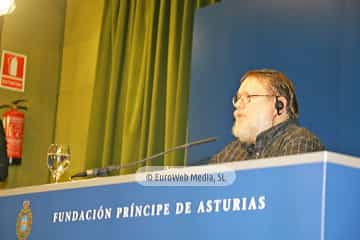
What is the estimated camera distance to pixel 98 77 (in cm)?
412

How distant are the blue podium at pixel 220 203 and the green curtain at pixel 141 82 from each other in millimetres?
1648

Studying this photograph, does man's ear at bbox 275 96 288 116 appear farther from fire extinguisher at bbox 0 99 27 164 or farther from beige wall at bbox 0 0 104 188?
fire extinguisher at bbox 0 99 27 164

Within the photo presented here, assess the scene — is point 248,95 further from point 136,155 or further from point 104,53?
point 104,53

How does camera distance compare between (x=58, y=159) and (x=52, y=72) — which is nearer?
(x=58, y=159)

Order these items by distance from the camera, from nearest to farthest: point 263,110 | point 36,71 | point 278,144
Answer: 1. point 278,144
2. point 263,110
3. point 36,71

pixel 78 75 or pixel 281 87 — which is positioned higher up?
pixel 78 75

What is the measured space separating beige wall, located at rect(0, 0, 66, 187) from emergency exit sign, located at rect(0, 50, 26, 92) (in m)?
0.03

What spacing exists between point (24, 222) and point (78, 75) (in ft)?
8.44

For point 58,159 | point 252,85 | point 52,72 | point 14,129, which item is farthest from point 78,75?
point 252,85

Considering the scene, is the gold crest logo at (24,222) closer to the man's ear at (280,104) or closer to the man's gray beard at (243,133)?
the man's gray beard at (243,133)

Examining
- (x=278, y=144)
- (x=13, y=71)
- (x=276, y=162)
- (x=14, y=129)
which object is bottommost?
(x=276, y=162)

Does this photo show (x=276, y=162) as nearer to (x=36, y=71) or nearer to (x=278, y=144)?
(x=278, y=144)

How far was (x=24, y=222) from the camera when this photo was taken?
210 cm

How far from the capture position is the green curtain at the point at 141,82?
3578 millimetres
